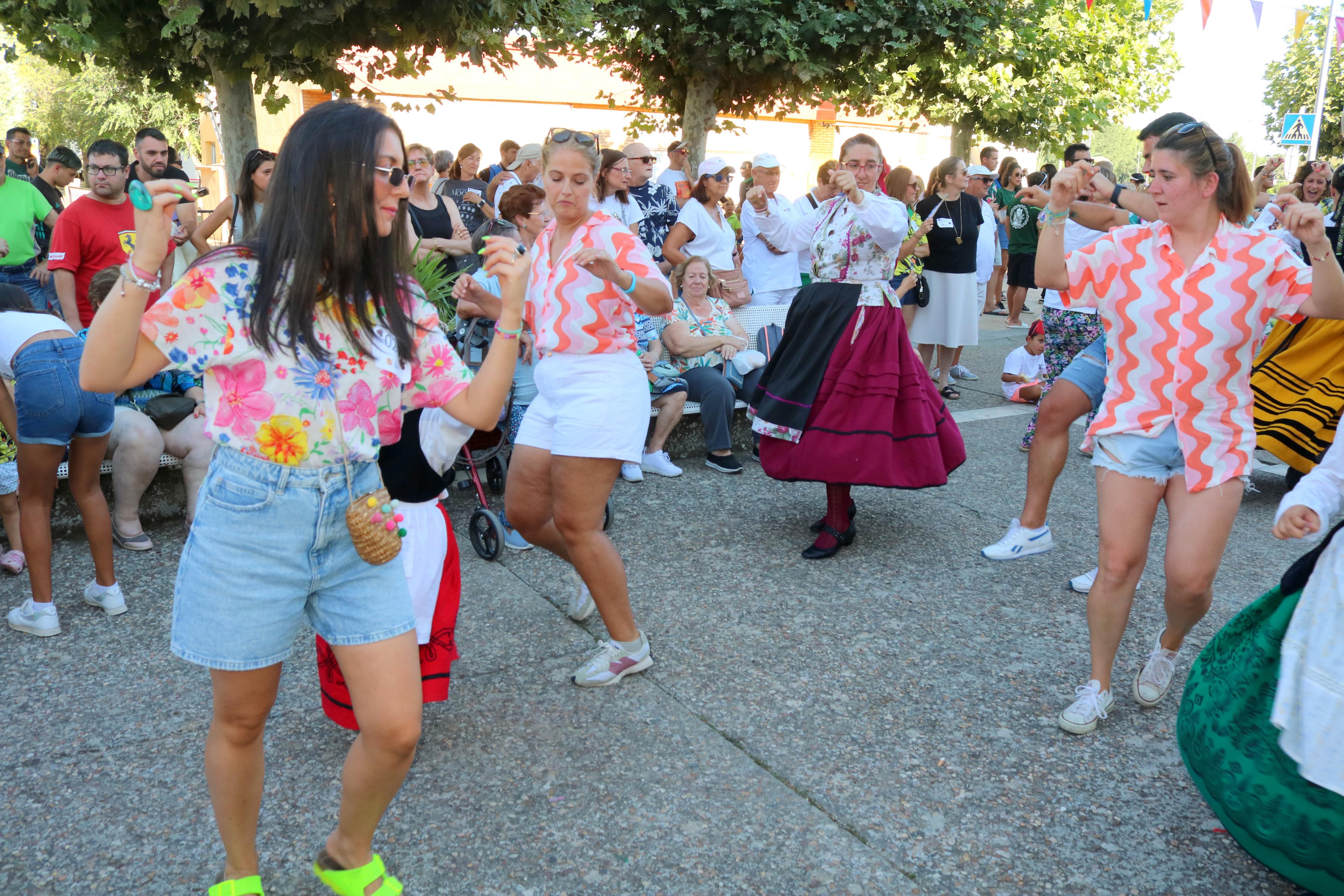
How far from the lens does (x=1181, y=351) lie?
3.15 metres

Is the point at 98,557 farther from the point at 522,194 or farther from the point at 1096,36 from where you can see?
the point at 1096,36

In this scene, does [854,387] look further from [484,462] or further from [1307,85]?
[1307,85]

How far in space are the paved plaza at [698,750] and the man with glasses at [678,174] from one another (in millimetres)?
6185

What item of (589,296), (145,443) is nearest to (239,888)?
(589,296)

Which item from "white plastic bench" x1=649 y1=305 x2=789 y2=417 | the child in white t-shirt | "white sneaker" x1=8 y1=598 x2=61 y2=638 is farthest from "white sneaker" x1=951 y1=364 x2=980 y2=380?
"white sneaker" x1=8 y1=598 x2=61 y2=638

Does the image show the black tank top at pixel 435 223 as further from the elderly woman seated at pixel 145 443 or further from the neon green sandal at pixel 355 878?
the neon green sandal at pixel 355 878

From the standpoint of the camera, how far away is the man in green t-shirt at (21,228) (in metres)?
6.25

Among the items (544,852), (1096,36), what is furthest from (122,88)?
(1096,36)

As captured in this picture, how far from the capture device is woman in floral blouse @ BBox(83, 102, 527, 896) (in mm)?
2021

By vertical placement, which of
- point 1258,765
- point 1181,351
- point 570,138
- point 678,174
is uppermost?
point 570,138

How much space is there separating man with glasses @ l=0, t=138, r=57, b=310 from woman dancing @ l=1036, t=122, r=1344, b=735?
582 cm

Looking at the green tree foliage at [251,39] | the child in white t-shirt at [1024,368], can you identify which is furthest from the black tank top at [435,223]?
the child in white t-shirt at [1024,368]

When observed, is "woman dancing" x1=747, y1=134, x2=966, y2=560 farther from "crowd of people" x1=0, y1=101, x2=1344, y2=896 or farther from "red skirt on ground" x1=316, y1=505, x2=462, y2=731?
"red skirt on ground" x1=316, y1=505, x2=462, y2=731

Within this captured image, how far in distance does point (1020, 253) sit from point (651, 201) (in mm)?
5291
